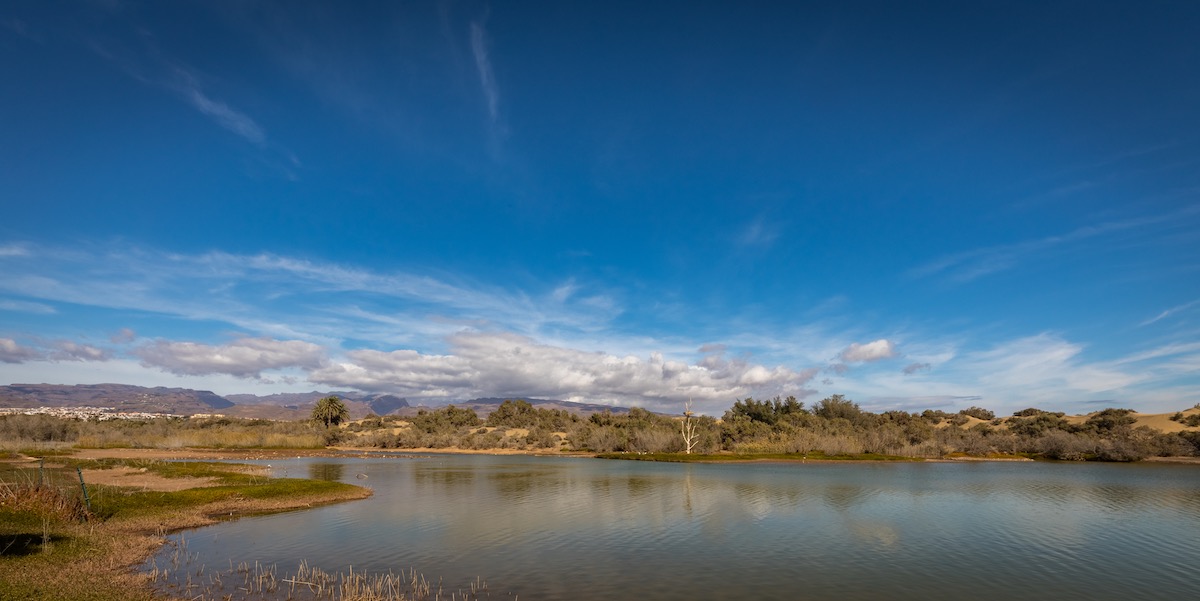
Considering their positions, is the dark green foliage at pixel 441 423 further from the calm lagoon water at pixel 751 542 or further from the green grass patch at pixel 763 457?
the calm lagoon water at pixel 751 542

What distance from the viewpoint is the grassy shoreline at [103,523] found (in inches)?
735

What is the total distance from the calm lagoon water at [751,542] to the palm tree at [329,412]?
136 meters

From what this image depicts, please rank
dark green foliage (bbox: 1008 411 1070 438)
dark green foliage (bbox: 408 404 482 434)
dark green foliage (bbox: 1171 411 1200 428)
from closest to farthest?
dark green foliage (bbox: 1171 411 1200 428) < dark green foliage (bbox: 1008 411 1070 438) < dark green foliage (bbox: 408 404 482 434)

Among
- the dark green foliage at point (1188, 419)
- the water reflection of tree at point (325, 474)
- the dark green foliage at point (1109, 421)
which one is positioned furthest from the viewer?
→ the dark green foliage at point (1109, 421)

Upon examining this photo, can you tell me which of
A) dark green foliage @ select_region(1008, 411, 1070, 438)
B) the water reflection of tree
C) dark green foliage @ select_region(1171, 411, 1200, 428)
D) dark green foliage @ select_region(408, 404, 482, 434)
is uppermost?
dark green foliage @ select_region(1171, 411, 1200, 428)

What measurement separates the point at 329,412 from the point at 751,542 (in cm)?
17110

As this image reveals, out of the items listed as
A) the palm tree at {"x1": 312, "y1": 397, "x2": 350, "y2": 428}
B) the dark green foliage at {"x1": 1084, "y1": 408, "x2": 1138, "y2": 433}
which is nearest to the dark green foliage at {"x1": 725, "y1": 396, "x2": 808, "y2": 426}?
the dark green foliage at {"x1": 1084, "y1": 408, "x2": 1138, "y2": 433}

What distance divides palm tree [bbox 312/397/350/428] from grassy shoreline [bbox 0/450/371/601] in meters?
126

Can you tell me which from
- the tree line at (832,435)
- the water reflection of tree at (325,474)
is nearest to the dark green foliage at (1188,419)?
the tree line at (832,435)

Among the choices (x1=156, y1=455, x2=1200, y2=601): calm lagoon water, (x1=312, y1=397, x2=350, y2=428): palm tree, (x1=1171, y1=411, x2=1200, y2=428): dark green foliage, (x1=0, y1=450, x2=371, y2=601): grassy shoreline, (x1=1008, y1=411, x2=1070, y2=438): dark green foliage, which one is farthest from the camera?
(x1=312, y1=397, x2=350, y2=428): palm tree

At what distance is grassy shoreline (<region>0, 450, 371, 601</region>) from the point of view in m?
18.7

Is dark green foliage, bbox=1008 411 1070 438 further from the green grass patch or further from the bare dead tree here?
the bare dead tree

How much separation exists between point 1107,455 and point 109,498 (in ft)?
473

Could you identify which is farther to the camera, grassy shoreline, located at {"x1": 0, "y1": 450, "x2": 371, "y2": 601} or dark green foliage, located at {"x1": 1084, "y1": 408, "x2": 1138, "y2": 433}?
dark green foliage, located at {"x1": 1084, "y1": 408, "x2": 1138, "y2": 433}
